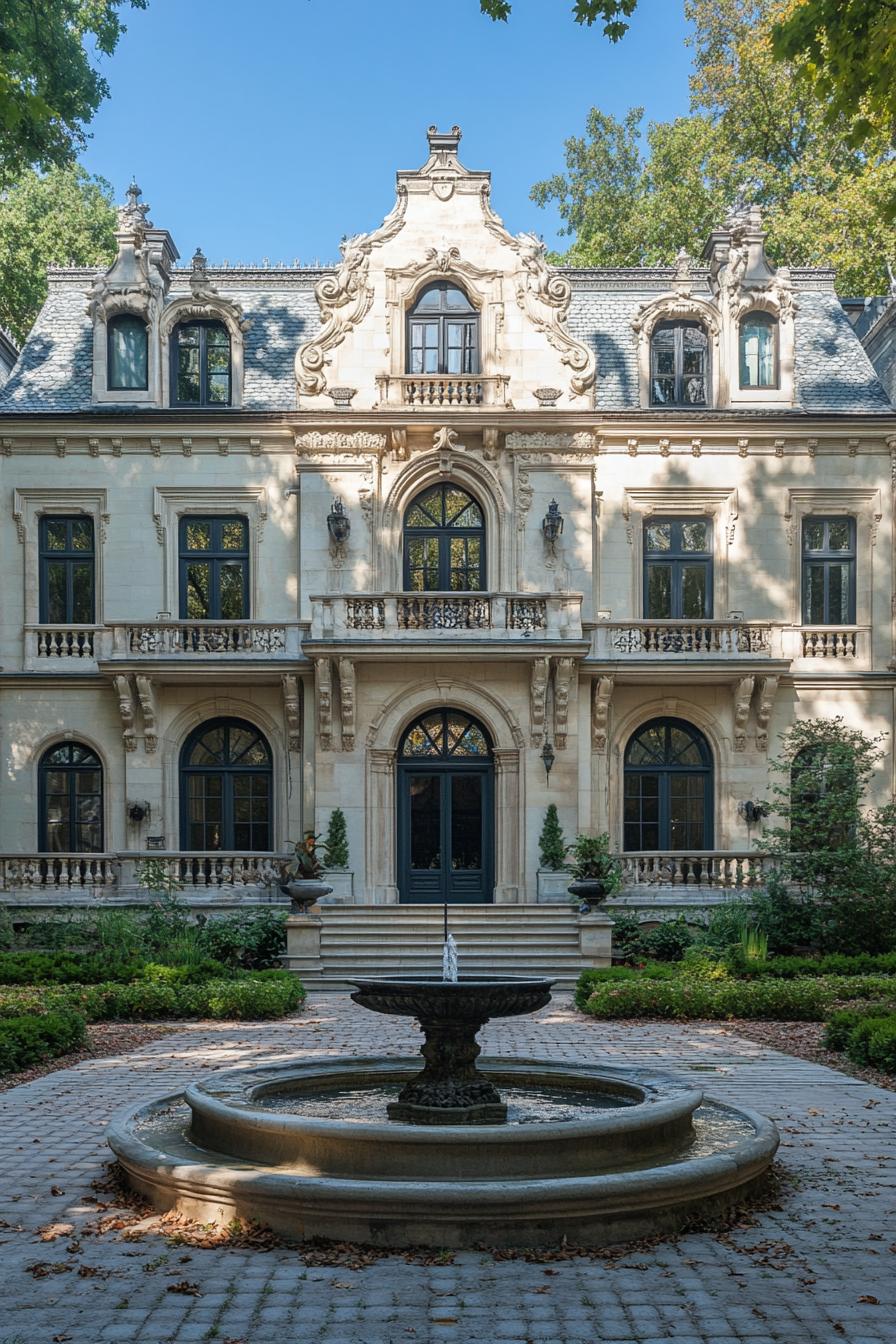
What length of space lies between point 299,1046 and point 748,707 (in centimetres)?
1460

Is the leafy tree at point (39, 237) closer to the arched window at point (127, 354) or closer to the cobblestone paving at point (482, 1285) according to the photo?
the arched window at point (127, 354)

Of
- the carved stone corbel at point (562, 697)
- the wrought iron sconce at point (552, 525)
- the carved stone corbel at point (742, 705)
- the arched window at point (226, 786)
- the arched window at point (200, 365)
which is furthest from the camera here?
the arched window at point (200, 365)

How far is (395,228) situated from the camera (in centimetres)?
2839

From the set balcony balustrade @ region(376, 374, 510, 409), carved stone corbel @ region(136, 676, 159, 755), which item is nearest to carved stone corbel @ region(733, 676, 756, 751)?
balcony balustrade @ region(376, 374, 510, 409)

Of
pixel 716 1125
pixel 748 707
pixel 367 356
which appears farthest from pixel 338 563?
pixel 716 1125

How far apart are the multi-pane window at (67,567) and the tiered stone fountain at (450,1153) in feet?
62.9

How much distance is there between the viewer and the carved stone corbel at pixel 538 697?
26425mm

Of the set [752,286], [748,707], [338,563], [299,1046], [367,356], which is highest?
[752,286]

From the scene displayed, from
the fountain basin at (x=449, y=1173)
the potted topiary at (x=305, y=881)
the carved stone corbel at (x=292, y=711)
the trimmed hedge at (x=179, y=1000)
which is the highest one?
the carved stone corbel at (x=292, y=711)

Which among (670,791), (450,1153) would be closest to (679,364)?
(670,791)

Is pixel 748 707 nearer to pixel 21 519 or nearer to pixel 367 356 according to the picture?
pixel 367 356

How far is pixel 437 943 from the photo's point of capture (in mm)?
23766

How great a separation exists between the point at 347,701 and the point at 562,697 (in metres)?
4.16

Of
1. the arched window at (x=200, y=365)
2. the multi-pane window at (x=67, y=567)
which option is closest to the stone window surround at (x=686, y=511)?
the arched window at (x=200, y=365)
